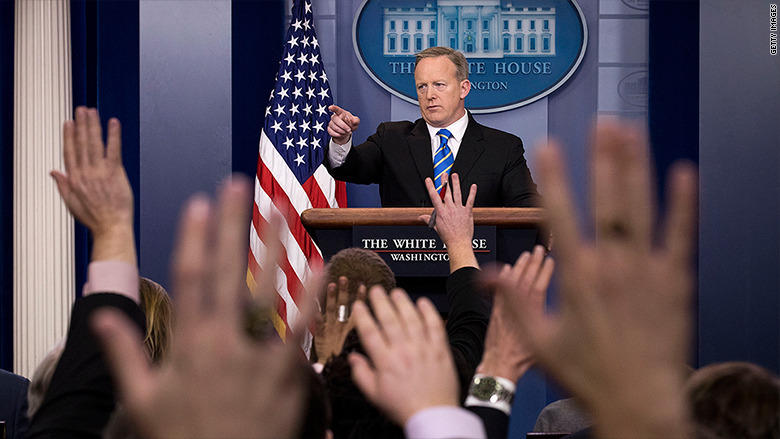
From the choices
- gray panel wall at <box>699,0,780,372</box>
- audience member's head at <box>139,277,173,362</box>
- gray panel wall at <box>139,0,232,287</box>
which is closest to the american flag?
gray panel wall at <box>139,0,232,287</box>

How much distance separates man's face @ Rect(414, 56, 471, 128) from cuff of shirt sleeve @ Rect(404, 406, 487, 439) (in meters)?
2.98

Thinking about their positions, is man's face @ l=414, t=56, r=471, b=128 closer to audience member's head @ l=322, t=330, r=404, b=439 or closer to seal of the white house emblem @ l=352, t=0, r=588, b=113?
seal of the white house emblem @ l=352, t=0, r=588, b=113

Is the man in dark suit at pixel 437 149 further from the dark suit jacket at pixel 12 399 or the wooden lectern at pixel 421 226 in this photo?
the dark suit jacket at pixel 12 399

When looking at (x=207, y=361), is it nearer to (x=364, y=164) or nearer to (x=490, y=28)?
(x=364, y=164)

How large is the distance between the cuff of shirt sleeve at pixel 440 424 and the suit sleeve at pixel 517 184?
249 cm

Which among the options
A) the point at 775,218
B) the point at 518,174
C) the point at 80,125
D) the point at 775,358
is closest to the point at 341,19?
the point at 518,174

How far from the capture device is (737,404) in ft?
2.75

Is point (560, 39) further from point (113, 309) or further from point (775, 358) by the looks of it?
point (113, 309)

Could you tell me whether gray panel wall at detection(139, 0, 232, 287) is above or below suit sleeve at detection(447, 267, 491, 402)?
above

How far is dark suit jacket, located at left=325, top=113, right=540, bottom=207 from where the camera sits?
3.37m

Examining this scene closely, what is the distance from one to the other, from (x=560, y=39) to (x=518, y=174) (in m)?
1.87

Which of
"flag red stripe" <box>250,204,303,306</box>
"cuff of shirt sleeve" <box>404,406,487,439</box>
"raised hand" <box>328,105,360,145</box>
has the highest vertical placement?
"raised hand" <box>328,105,360,145</box>

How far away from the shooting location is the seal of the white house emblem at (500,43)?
486cm

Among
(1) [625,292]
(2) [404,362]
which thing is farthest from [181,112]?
(1) [625,292]
